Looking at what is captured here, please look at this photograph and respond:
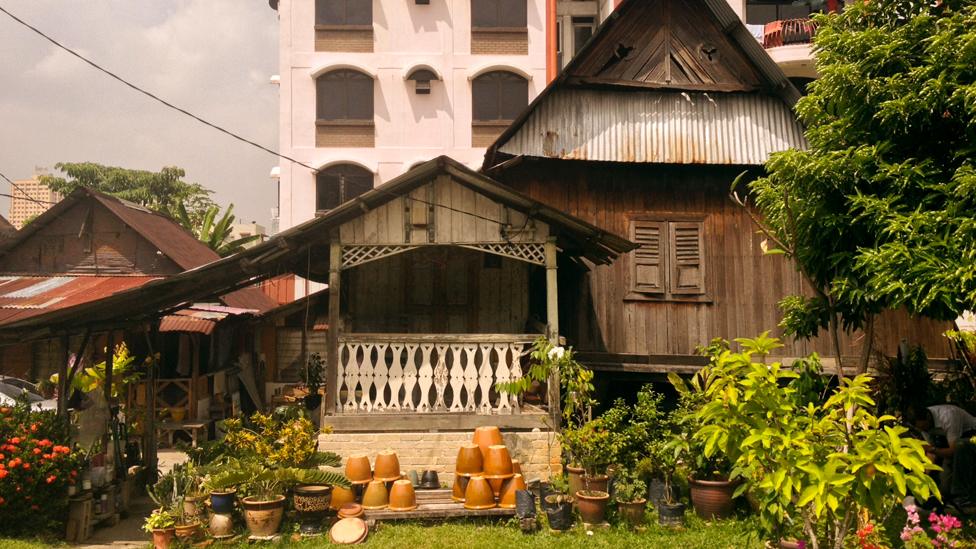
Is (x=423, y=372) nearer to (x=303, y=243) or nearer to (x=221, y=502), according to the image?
(x=303, y=243)

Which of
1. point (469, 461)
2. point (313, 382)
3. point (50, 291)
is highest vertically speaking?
point (50, 291)

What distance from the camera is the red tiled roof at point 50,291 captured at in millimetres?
15788

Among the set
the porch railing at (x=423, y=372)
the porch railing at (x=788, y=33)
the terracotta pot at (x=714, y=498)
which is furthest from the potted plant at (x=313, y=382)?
the porch railing at (x=788, y=33)

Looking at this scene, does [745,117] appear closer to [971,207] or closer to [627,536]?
[971,207]

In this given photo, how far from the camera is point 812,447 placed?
5242mm

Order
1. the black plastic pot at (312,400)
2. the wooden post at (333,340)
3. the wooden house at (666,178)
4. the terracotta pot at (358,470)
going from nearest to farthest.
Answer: the terracotta pot at (358,470)
the wooden post at (333,340)
the wooden house at (666,178)
the black plastic pot at (312,400)

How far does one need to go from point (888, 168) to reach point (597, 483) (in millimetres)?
4929

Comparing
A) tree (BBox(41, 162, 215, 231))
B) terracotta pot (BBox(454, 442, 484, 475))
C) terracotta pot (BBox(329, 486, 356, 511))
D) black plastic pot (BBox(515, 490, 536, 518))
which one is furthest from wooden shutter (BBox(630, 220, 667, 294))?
tree (BBox(41, 162, 215, 231))

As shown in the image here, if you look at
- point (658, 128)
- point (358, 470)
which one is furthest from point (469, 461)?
point (658, 128)

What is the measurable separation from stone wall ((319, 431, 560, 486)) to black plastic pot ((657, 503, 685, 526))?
1.89 metres

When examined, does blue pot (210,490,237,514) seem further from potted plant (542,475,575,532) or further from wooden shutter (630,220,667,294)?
wooden shutter (630,220,667,294)

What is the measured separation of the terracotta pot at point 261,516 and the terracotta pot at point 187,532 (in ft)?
1.89

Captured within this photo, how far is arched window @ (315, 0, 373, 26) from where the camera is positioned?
21641 mm

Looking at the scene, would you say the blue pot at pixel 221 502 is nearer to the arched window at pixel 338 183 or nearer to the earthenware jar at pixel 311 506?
the earthenware jar at pixel 311 506
